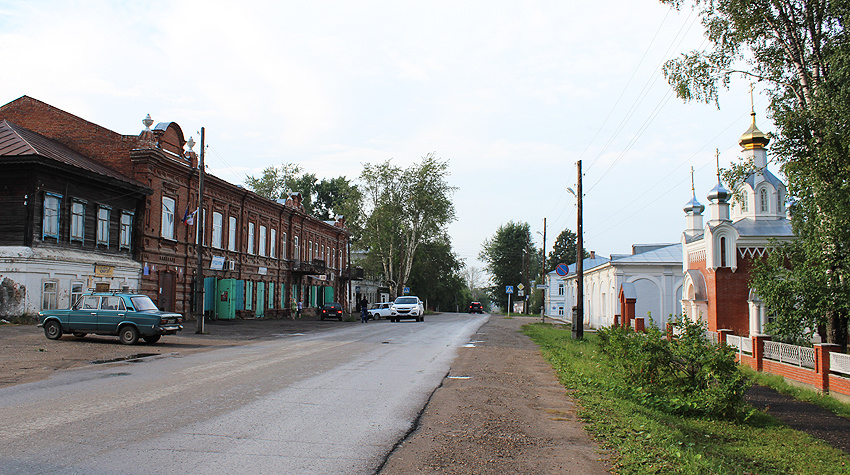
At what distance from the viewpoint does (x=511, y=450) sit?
22.2 ft

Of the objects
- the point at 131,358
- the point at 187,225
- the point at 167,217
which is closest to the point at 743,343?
the point at 131,358

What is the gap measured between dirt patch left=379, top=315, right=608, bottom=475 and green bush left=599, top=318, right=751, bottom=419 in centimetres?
138

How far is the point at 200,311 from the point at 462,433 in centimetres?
1985

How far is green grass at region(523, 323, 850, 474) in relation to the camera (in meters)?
6.31

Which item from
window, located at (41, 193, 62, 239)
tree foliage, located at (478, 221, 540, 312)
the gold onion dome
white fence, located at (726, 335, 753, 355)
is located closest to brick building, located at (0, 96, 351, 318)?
window, located at (41, 193, 62, 239)

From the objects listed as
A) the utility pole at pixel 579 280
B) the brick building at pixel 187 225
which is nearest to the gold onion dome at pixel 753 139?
the utility pole at pixel 579 280

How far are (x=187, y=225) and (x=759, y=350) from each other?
27.6 meters

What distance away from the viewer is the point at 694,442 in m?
7.68

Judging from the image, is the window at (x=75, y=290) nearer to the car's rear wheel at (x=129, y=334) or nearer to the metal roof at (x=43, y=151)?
the metal roof at (x=43, y=151)

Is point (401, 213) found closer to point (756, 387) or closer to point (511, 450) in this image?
point (756, 387)

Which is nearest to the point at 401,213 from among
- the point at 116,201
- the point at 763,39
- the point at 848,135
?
the point at 116,201

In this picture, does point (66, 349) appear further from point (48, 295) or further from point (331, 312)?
point (331, 312)

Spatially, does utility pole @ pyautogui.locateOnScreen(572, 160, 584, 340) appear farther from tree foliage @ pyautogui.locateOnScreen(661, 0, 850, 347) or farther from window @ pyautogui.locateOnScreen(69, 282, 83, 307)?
window @ pyautogui.locateOnScreen(69, 282, 83, 307)

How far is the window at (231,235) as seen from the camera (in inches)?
1514
